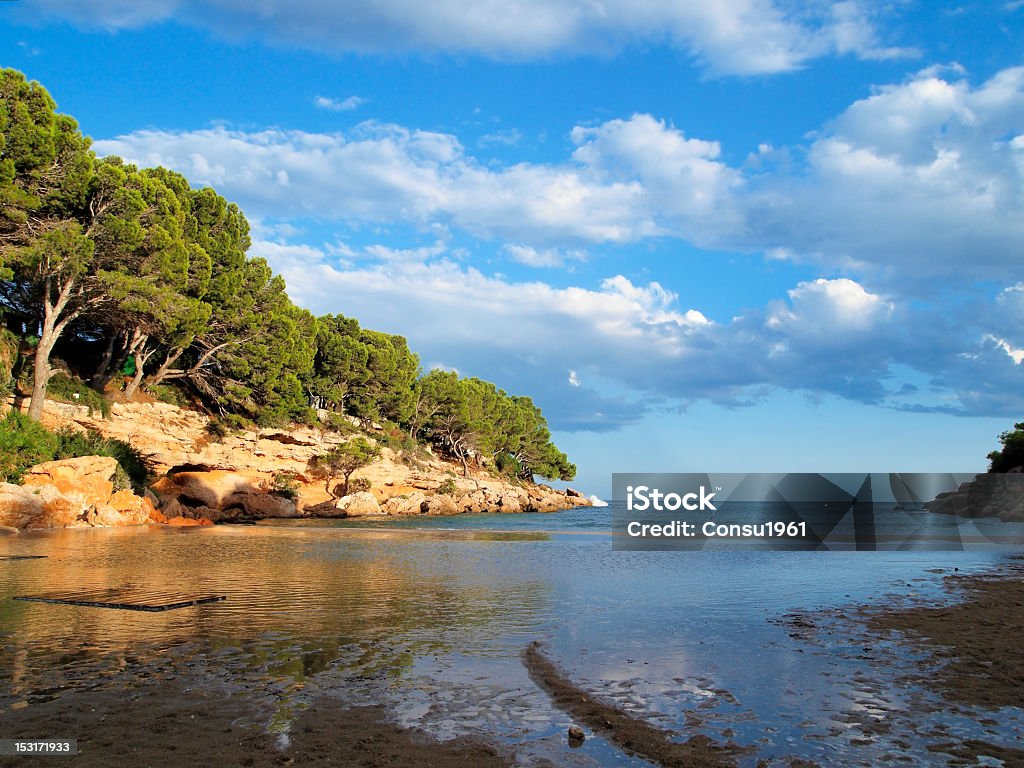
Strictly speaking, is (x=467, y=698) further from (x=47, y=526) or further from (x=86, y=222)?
(x=86, y=222)

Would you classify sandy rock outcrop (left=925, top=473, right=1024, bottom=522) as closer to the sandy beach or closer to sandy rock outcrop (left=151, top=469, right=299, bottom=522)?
sandy rock outcrop (left=151, top=469, right=299, bottom=522)

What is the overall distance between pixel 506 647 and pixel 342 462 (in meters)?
54.1

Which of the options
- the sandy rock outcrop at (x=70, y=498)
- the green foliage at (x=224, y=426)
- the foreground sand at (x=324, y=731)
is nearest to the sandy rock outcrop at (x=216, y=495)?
the green foliage at (x=224, y=426)

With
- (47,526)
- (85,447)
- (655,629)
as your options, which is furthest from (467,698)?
(85,447)

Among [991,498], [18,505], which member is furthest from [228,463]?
[991,498]

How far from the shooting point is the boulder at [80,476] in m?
32.5

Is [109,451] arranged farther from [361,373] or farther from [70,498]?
[361,373]

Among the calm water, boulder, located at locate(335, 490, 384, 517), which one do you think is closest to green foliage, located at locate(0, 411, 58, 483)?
the calm water

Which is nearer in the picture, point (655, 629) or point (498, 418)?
point (655, 629)

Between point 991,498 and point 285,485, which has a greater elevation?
point 285,485

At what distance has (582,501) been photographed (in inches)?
6206

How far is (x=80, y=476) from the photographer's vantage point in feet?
112

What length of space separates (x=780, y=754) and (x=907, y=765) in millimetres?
992

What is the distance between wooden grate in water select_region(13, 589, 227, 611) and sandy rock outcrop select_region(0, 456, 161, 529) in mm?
20402
